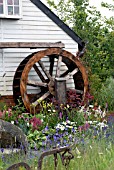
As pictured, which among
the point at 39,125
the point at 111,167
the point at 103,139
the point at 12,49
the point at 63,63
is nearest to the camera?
the point at 111,167

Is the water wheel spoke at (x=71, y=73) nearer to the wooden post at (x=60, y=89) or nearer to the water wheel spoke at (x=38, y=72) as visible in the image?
the wooden post at (x=60, y=89)

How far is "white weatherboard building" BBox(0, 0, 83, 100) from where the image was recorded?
45.7 ft

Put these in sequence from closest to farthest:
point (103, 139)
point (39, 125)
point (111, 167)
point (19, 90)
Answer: point (111, 167) < point (103, 139) < point (39, 125) < point (19, 90)

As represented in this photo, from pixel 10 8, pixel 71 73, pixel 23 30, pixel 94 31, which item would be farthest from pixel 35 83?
pixel 94 31

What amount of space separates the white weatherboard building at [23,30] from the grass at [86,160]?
25.4 ft

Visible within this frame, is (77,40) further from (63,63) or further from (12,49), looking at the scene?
(12,49)

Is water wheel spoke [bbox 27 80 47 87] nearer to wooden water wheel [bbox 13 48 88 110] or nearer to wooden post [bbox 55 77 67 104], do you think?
wooden water wheel [bbox 13 48 88 110]

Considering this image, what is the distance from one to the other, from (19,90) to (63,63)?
245 cm

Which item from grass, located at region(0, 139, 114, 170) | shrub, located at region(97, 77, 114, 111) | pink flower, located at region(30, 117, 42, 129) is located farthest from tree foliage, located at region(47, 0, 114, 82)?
grass, located at region(0, 139, 114, 170)

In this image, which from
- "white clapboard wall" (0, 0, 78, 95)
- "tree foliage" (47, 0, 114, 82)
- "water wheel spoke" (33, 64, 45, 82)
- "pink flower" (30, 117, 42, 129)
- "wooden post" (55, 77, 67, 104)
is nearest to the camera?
"pink flower" (30, 117, 42, 129)

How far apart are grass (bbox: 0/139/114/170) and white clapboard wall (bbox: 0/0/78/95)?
769 centimetres

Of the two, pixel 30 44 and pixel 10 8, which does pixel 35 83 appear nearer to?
pixel 30 44

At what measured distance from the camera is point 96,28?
2084cm

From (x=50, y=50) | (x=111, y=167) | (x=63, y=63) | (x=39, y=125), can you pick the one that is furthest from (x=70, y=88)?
(x=111, y=167)
